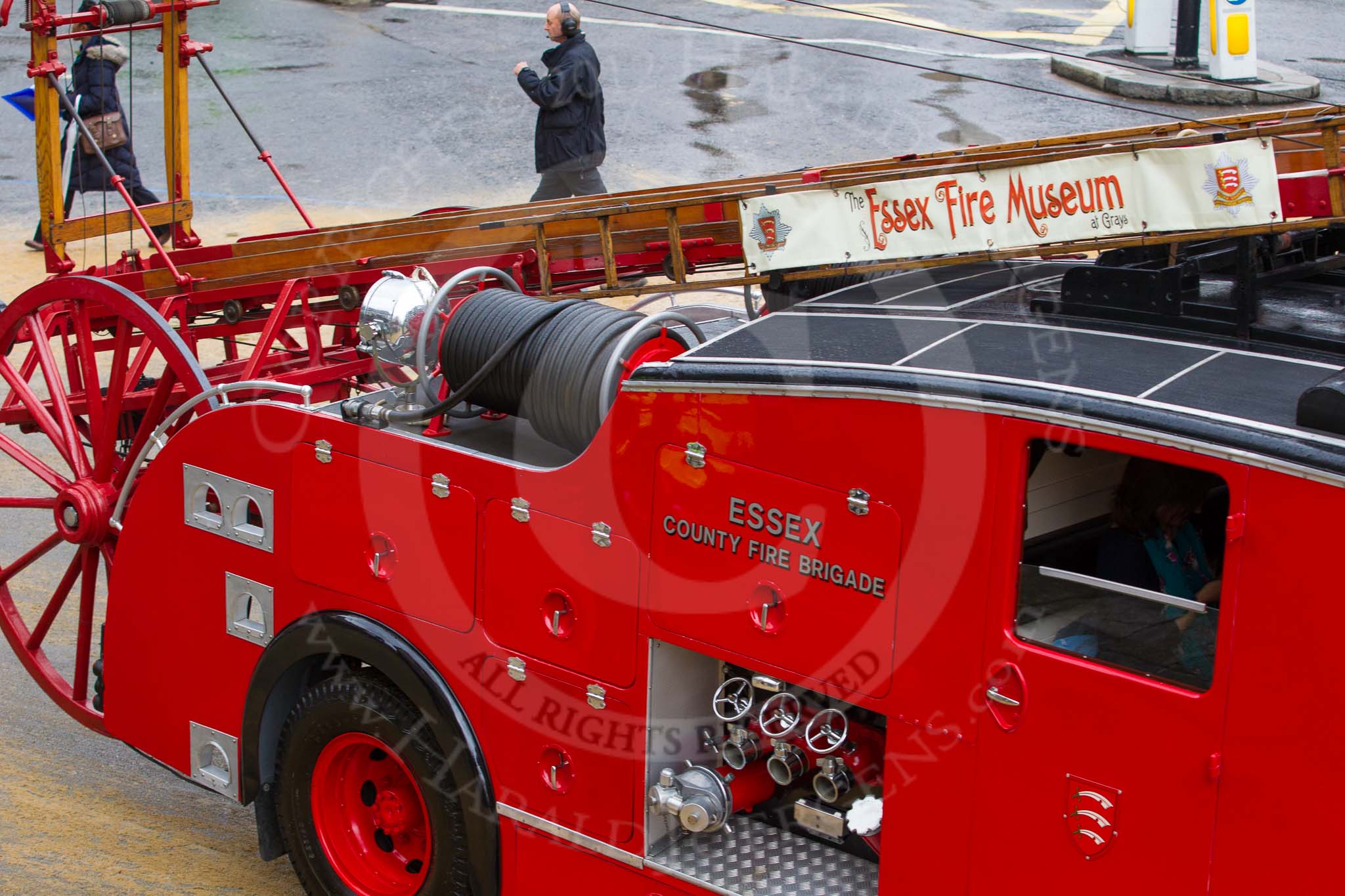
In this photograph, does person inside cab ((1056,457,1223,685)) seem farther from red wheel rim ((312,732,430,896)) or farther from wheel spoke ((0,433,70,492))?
wheel spoke ((0,433,70,492))

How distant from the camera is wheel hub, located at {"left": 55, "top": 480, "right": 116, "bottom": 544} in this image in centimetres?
589

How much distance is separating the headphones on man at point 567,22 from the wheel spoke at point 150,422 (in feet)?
18.5

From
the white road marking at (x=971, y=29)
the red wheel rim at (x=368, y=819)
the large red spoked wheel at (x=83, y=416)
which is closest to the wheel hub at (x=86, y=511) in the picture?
the large red spoked wheel at (x=83, y=416)

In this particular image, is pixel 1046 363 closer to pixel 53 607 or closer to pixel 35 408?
pixel 35 408

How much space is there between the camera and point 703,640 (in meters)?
4.21

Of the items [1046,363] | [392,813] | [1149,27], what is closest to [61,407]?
[392,813]

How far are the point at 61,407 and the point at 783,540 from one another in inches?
144

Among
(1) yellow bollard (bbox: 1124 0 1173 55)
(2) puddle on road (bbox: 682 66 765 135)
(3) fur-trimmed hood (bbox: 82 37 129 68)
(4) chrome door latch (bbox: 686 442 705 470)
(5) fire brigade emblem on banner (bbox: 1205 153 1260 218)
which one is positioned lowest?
(4) chrome door latch (bbox: 686 442 705 470)

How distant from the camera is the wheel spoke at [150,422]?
18.9 ft

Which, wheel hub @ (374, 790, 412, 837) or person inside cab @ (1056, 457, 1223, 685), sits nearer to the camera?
person inside cab @ (1056, 457, 1223, 685)

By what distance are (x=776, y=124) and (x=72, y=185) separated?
7.86m

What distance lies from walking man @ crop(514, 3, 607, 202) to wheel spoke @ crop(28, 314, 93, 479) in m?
5.11

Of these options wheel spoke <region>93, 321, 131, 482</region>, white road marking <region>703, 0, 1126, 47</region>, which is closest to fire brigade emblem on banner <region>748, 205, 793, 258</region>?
wheel spoke <region>93, 321, 131, 482</region>

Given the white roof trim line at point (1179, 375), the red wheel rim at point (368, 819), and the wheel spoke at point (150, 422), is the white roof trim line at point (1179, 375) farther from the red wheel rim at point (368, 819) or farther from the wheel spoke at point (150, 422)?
the wheel spoke at point (150, 422)
